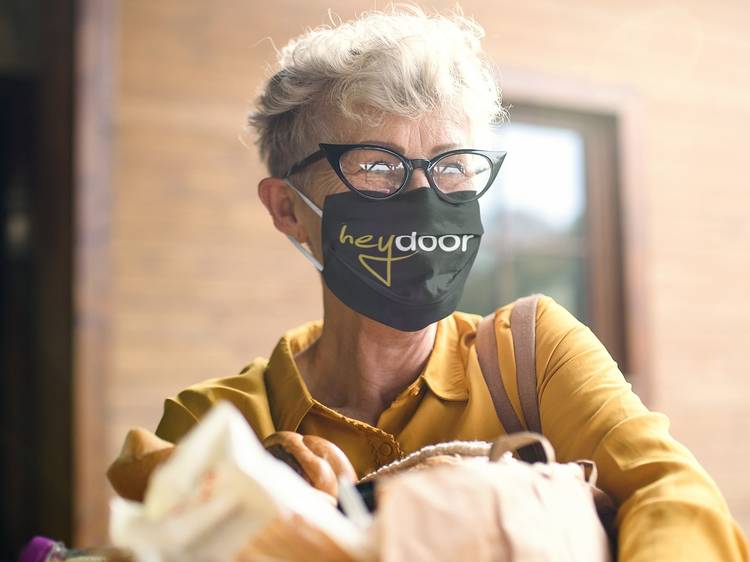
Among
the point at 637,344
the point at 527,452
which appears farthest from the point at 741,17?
the point at 527,452

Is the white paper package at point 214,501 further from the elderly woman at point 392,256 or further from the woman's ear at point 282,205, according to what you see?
the woman's ear at point 282,205

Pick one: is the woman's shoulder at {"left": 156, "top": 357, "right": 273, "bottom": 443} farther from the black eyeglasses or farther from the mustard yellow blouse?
the black eyeglasses

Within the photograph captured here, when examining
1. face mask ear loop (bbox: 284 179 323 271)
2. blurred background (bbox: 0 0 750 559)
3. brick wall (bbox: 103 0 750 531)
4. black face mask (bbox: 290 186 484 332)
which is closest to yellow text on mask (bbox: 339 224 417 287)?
black face mask (bbox: 290 186 484 332)

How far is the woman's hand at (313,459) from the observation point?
1.09m

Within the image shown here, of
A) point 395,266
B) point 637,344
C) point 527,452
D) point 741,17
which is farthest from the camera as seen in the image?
point 741,17

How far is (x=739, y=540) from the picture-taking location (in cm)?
106

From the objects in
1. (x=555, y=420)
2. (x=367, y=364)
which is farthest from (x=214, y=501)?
(x=367, y=364)

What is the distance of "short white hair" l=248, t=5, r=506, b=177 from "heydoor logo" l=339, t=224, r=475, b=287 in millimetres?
164

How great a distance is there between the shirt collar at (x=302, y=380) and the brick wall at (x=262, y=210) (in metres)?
2.24

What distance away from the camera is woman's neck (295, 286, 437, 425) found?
4.88 ft

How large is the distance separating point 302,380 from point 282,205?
320mm

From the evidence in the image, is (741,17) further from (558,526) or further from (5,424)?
(558,526)

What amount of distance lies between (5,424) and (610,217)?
3.19 meters

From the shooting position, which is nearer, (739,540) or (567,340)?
(739,540)
